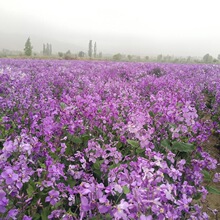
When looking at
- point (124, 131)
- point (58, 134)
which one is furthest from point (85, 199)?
point (124, 131)

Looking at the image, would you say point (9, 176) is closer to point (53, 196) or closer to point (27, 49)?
point (53, 196)

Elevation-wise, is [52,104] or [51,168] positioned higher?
[52,104]

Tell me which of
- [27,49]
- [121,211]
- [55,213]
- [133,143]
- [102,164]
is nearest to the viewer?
[121,211]

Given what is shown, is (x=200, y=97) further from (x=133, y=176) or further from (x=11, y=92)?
(x=133, y=176)

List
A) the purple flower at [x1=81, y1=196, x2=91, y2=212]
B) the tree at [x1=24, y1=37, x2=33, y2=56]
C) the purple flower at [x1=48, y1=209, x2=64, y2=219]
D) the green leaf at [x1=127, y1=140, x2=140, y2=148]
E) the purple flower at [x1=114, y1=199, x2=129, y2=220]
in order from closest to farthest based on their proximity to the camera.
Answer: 1. the purple flower at [x1=114, y1=199, x2=129, y2=220]
2. the purple flower at [x1=81, y1=196, x2=91, y2=212]
3. the purple flower at [x1=48, y1=209, x2=64, y2=219]
4. the green leaf at [x1=127, y1=140, x2=140, y2=148]
5. the tree at [x1=24, y1=37, x2=33, y2=56]

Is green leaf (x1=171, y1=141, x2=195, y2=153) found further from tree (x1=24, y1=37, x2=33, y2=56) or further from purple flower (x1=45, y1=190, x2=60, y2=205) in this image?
tree (x1=24, y1=37, x2=33, y2=56)

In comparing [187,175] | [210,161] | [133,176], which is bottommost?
[187,175]

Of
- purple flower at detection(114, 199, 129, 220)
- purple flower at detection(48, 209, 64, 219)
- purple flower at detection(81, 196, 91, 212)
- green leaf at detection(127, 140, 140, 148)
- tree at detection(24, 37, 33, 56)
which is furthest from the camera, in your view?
tree at detection(24, 37, 33, 56)

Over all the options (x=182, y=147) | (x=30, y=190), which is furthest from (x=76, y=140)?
(x=182, y=147)

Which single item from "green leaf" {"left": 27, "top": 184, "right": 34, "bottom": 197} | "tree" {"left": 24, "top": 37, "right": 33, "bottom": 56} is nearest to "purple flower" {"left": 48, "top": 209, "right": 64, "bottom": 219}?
"green leaf" {"left": 27, "top": 184, "right": 34, "bottom": 197}

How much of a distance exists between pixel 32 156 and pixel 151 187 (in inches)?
44.5

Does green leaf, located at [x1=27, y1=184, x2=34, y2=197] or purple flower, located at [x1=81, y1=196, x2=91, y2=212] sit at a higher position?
purple flower, located at [x1=81, y1=196, x2=91, y2=212]

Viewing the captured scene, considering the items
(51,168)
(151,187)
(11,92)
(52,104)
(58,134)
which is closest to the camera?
(151,187)

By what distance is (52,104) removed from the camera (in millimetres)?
3076
